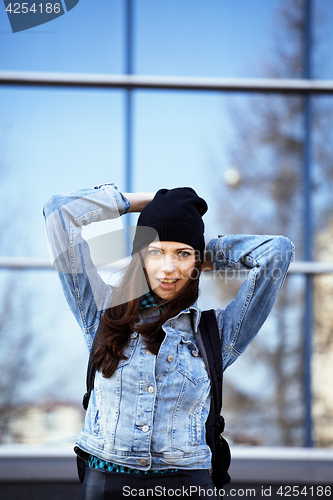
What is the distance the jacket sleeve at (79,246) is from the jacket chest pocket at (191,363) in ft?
1.13

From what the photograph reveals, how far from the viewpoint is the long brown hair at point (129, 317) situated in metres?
1.48

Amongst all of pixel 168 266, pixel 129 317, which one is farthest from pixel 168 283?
pixel 129 317

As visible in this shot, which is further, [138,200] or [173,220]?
[138,200]

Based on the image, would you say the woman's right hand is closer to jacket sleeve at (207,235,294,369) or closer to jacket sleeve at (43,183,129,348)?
jacket sleeve at (43,183,129,348)

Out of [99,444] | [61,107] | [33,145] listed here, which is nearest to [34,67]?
[61,107]

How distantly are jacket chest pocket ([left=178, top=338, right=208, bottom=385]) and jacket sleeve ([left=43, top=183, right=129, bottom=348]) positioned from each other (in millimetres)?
346

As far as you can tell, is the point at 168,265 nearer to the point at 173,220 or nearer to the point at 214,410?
the point at 173,220

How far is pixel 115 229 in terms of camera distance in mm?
2371

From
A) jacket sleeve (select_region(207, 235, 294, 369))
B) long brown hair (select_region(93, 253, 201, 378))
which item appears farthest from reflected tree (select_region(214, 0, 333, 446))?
long brown hair (select_region(93, 253, 201, 378))

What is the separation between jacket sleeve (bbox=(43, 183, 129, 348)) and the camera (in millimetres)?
1516

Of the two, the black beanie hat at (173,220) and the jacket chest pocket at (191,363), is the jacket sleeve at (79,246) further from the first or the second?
the jacket chest pocket at (191,363)

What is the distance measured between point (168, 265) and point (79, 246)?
0.34 metres

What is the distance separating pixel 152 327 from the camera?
152 centimetres

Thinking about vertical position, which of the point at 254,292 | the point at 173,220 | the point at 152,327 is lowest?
the point at 152,327
